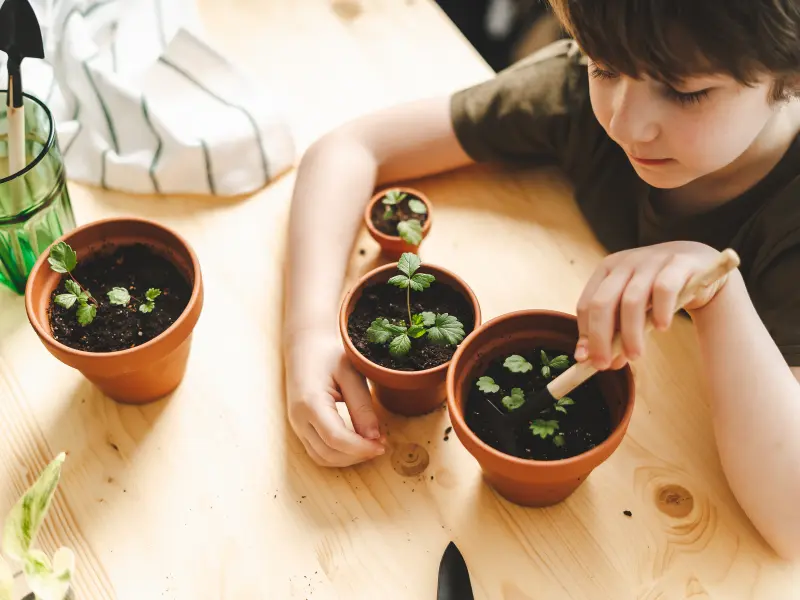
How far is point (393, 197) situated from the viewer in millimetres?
971

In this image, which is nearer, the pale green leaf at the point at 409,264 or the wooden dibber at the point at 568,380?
the wooden dibber at the point at 568,380

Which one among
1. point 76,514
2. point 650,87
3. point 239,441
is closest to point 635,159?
point 650,87

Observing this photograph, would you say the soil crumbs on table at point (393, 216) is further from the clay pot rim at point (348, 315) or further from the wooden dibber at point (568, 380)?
the wooden dibber at point (568, 380)

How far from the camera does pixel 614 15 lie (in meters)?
0.65

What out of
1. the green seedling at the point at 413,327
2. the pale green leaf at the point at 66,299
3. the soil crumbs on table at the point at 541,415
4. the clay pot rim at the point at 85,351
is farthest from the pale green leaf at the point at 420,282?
the pale green leaf at the point at 66,299

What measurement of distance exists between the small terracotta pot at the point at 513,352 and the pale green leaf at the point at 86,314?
1.15 feet

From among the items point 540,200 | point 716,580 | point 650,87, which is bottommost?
point 716,580

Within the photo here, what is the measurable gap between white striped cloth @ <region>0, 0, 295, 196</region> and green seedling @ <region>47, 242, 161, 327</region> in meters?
0.23

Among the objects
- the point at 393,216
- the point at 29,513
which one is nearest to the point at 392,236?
the point at 393,216

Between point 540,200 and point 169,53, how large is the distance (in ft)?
1.74

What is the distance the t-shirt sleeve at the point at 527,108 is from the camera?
979 mm

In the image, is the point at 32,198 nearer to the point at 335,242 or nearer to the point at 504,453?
the point at 335,242

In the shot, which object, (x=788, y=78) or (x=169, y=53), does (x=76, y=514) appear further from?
(x=788, y=78)

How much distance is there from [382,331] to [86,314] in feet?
0.94
